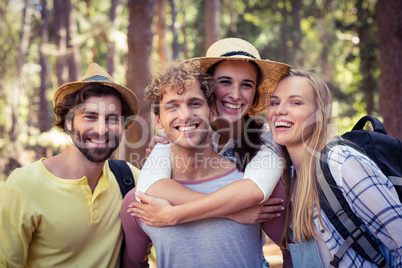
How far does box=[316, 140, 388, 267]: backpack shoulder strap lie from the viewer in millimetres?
2371

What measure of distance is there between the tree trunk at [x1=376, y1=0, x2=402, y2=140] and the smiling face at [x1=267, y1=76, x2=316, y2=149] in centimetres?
405

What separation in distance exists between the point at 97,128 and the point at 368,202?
2123 mm

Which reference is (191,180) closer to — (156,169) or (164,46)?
(156,169)

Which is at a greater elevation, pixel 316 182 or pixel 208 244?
pixel 316 182

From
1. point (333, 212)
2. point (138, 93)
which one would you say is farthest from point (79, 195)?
point (138, 93)

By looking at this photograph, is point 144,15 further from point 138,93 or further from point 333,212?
point 333,212

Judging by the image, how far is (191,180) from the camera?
2844 millimetres

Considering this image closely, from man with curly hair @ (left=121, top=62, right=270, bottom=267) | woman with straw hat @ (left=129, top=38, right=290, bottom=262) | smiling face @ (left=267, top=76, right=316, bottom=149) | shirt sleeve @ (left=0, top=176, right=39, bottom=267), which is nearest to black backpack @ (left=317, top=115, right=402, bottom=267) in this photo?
smiling face @ (left=267, top=76, right=316, bottom=149)

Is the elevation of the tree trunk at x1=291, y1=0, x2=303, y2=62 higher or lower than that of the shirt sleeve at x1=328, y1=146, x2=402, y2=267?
higher

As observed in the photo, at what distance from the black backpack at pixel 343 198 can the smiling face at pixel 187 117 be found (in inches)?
36.2

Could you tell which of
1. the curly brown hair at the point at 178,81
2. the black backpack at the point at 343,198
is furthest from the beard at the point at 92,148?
the black backpack at the point at 343,198

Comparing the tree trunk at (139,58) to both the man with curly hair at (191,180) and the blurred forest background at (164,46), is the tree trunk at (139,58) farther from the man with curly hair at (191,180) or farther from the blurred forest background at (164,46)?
the man with curly hair at (191,180)

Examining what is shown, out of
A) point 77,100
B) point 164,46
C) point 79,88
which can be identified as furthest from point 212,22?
point 77,100

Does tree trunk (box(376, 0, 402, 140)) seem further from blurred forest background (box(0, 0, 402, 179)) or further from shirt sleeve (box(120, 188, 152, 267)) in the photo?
shirt sleeve (box(120, 188, 152, 267))
